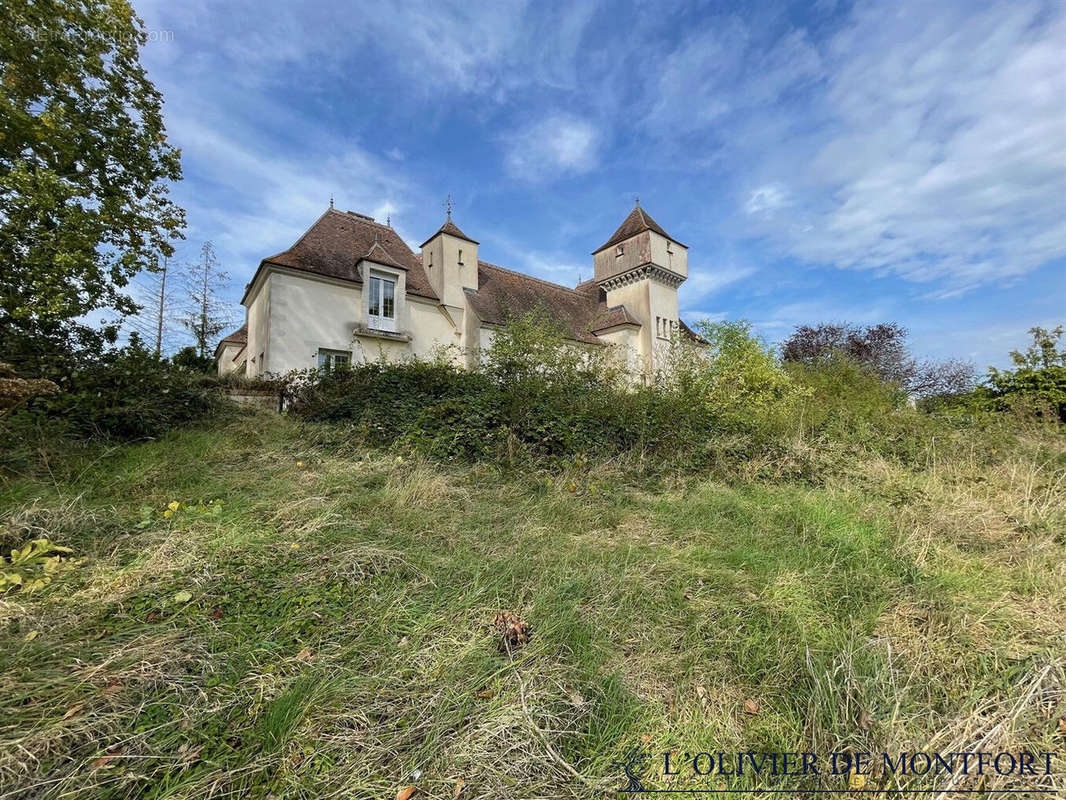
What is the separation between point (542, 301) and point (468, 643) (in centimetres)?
1982

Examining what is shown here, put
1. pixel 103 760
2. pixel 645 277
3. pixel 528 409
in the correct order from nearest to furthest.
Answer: pixel 103 760 → pixel 528 409 → pixel 645 277

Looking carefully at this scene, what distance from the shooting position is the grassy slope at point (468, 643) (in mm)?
1494

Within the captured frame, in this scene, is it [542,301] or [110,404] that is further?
[542,301]

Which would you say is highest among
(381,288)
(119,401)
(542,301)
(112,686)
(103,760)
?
(542,301)

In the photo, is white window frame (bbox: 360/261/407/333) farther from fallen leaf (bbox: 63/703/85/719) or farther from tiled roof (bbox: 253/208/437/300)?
fallen leaf (bbox: 63/703/85/719)

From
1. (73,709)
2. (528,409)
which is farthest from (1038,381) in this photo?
(73,709)

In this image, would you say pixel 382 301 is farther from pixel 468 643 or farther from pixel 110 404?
pixel 468 643

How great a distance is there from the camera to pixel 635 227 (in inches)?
951

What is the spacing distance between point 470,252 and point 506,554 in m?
17.8

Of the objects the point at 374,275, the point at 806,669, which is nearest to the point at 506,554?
the point at 806,669

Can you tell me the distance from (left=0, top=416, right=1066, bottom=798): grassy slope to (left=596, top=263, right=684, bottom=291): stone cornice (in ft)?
68.7

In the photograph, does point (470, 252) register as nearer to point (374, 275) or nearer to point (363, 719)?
point (374, 275)

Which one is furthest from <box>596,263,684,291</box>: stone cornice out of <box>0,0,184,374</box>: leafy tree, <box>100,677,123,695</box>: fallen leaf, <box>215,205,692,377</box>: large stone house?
<box>100,677,123,695</box>: fallen leaf

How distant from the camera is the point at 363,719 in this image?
5.32 feet
